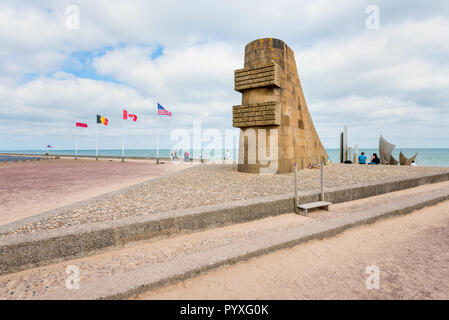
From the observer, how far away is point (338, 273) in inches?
114

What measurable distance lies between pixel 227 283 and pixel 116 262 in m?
1.71

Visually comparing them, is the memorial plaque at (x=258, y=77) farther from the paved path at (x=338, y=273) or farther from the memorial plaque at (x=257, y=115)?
the paved path at (x=338, y=273)

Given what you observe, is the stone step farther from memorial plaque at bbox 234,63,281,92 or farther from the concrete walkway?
memorial plaque at bbox 234,63,281,92

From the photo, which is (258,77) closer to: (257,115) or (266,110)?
(266,110)

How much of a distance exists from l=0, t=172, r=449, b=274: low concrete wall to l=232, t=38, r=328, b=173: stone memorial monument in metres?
4.99

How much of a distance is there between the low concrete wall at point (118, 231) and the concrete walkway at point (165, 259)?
5.5 inches

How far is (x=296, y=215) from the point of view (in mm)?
5375

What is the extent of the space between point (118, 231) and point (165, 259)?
42.1 inches

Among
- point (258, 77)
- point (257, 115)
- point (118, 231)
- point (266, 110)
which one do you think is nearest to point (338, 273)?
point (118, 231)

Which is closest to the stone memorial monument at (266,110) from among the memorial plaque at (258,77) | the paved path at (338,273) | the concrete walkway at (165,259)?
the memorial plaque at (258,77)

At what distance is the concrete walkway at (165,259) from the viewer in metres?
2.48

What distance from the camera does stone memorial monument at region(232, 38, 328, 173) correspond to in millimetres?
10445
